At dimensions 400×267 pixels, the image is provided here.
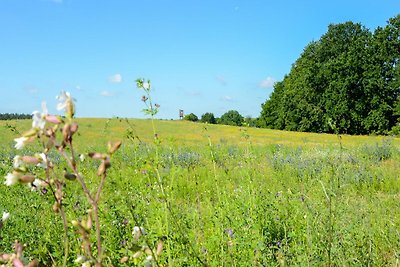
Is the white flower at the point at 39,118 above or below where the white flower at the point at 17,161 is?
above

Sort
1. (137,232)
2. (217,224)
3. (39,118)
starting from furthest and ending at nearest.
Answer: (217,224)
(137,232)
(39,118)

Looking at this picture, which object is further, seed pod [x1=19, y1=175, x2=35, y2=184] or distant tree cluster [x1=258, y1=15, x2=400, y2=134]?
distant tree cluster [x1=258, y1=15, x2=400, y2=134]

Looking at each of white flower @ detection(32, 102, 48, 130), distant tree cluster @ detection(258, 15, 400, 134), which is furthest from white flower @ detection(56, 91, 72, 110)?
distant tree cluster @ detection(258, 15, 400, 134)

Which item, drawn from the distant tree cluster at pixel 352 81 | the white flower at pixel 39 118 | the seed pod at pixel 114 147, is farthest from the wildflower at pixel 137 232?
the distant tree cluster at pixel 352 81

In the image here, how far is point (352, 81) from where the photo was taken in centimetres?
3788

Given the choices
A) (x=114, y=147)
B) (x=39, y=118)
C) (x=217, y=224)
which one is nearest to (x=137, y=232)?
(x=114, y=147)

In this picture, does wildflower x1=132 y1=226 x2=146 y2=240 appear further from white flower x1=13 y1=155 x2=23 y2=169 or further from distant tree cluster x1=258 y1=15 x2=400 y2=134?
distant tree cluster x1=258 y1=15 x2=400 y2=134

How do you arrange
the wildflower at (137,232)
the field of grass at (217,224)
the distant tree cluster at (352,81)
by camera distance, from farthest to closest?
the distant tree cluster at (352,81), the field of grass at (217,224), the wildflower at (137,232)

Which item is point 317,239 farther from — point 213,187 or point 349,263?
point 213,187

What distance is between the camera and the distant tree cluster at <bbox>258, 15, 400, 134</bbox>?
37.7 metres

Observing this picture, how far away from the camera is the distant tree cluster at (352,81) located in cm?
3766

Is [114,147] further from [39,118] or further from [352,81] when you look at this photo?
[352,81]

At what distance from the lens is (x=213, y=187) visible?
6738 millimetres

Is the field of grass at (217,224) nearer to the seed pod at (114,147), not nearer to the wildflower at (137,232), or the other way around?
the wildflower at (137,232)
